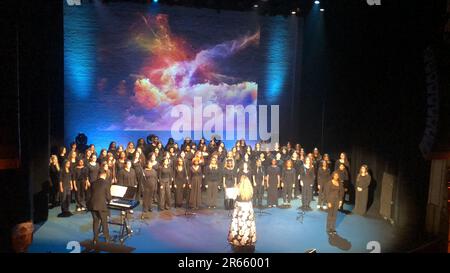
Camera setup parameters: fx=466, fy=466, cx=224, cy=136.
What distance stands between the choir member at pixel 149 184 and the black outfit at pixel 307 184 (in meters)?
4.21

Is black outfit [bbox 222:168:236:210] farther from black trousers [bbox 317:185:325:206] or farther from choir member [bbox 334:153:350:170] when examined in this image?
choir member [bbox 334:153:350:170]

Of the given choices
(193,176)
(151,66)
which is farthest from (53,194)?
(151,66)

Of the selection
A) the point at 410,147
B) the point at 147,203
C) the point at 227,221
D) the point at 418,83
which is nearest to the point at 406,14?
the point at 418,83

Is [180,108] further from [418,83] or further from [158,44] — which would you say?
[418,83]

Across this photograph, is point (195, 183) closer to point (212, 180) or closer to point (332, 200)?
point (212, 180)

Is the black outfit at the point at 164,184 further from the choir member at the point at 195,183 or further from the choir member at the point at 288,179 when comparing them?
the choir member at the point at 288,179

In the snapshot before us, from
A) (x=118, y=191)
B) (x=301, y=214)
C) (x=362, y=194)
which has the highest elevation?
(x=118, y=191)

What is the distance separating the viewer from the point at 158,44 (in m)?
17.4

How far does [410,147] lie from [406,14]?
328 cm

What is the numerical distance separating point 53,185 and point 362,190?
341 inches

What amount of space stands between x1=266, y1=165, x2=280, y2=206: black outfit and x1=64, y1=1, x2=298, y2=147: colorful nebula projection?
5175 mm

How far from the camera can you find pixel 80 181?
502 inches

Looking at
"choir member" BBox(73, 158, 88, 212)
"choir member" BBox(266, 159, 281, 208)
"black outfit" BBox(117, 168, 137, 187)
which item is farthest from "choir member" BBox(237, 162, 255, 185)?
"choir member" BBox(73, 158, 88, 212)

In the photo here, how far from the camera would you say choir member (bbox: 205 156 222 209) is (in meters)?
13.1
